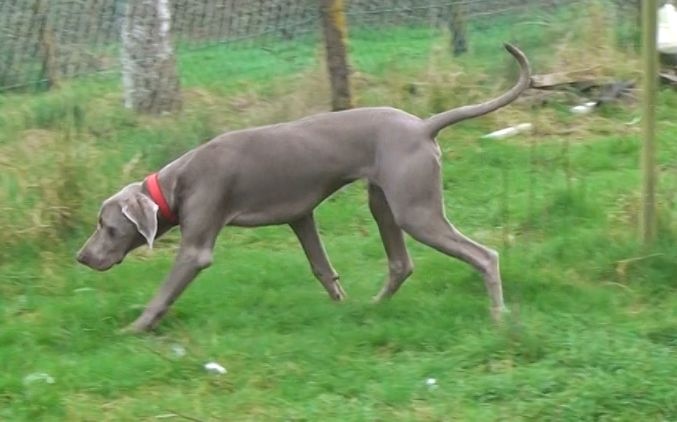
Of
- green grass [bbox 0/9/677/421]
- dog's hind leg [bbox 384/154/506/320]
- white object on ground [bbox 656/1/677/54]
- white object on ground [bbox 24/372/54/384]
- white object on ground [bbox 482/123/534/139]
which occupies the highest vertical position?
dog's hind leg [bbox 384/154/506/320]

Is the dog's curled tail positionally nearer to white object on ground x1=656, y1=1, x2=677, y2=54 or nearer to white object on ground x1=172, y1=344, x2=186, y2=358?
white object on ground x1=172, y1=344, x2=186, y2=358

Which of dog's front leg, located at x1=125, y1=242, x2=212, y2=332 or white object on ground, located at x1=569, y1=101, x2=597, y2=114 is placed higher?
dog's front leg, located at x1=125, y1=242, x2=212, y2=332

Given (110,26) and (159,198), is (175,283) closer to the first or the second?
(159,198)

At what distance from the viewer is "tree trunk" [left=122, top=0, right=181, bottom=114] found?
31.6ft

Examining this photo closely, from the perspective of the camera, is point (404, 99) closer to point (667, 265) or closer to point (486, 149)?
point (486, 149)

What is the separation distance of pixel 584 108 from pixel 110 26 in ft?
12.2

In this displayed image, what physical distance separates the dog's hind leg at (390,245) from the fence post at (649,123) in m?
1.18

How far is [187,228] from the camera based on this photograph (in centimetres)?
583

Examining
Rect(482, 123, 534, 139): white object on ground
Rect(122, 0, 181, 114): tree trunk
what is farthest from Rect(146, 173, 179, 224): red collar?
Rect(122, 0, 181, 114): tree trunk

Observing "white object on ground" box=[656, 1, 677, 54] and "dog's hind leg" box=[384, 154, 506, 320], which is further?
"white object on ground" box=[656, 1, 677, 54]

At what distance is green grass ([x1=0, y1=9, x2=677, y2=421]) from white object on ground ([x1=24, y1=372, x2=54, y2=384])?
0.09 feet

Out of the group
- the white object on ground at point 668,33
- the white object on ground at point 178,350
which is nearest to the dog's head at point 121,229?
the white object on ground at point 178,350

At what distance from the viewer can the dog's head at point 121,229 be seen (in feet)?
19.0

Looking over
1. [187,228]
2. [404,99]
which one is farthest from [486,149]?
[187,228]
